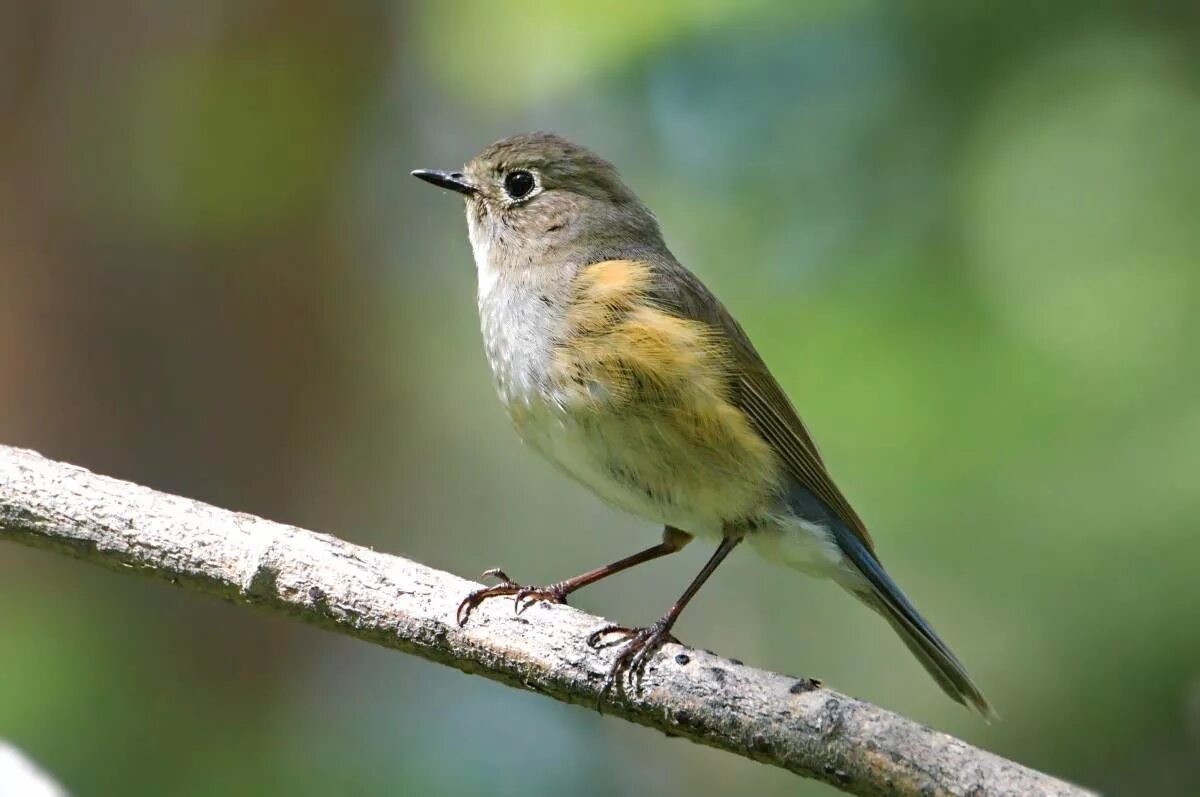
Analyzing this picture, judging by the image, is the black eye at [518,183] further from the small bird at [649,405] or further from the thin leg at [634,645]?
the thin leg at [634,645]

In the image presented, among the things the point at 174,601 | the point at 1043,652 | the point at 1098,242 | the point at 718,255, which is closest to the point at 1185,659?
the point at 1043,652

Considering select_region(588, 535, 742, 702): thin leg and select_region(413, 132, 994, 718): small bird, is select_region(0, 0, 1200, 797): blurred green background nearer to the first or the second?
select_region(413, 132, 994, 718): small bird

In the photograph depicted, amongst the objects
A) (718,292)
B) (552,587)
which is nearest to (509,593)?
(552,587)

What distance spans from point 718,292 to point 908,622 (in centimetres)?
179

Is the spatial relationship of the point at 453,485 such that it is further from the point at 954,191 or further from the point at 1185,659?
the point at 1185,659

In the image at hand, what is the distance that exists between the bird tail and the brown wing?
75mm

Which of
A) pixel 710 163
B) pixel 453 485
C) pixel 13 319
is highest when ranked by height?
pixel 710 163

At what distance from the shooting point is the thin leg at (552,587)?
316 cm

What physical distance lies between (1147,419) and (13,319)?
4.71m

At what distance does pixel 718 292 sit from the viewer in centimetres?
532

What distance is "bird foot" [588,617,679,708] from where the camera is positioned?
305 cm

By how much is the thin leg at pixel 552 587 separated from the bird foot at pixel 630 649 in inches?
9.2

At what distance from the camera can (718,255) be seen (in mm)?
5309

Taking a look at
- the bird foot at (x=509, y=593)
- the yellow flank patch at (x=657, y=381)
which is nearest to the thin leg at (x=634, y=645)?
the bird foot at (x=509, y=593)
